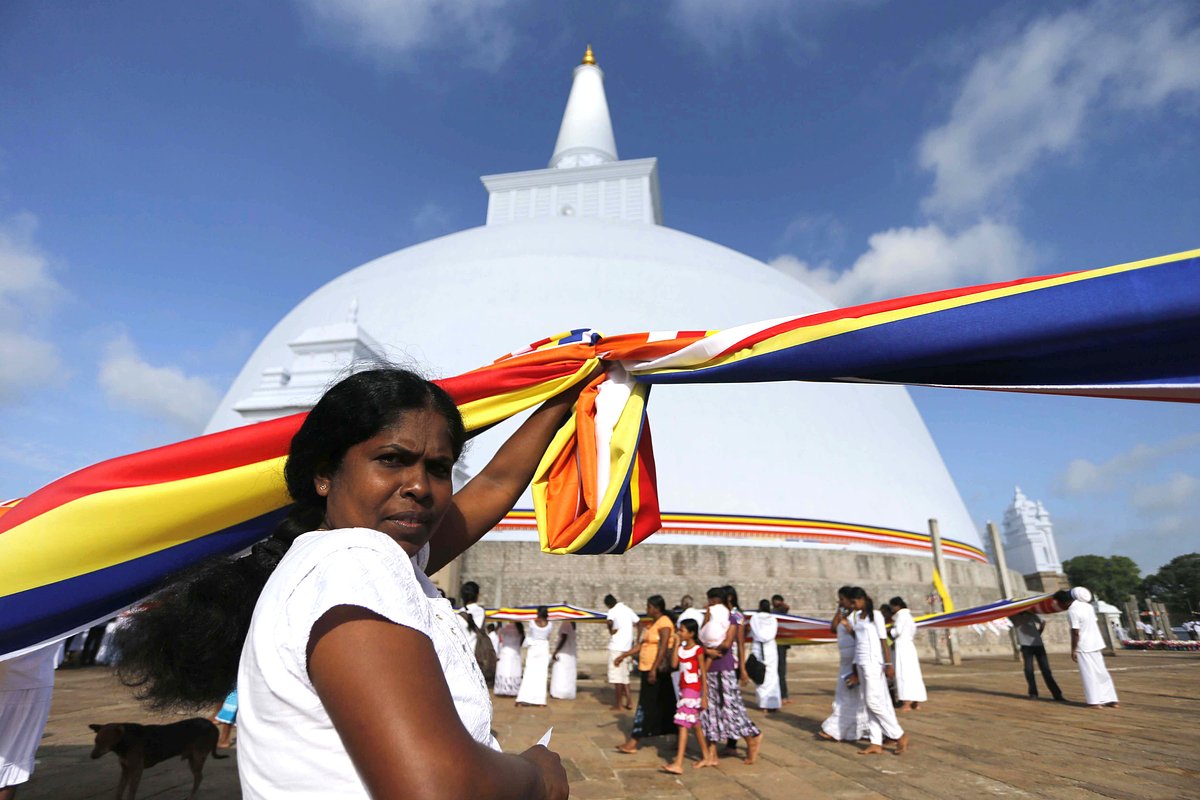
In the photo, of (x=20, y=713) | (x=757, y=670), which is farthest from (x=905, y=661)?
(x=20, y=713)

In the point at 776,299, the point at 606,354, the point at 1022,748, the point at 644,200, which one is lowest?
the point at 1022,748

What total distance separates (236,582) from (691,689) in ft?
14.9

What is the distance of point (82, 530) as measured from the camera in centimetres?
170

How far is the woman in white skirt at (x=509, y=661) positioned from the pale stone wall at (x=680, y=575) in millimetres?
1056

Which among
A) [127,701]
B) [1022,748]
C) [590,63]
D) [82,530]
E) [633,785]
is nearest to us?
[82,530]

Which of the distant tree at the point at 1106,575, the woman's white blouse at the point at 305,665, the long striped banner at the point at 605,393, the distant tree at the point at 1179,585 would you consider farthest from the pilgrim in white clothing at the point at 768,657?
the distant tree at the point at 1106,575

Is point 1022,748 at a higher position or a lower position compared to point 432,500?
lower

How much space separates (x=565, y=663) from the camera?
8.05 meters

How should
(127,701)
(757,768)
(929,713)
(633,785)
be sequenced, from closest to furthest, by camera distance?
(633,785) < (757,768) < (929,713) < (127,701)

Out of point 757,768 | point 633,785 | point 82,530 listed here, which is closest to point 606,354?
point 82,530

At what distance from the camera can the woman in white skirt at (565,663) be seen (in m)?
8.05

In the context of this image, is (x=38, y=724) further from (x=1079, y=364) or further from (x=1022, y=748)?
(x=1022, y=748)

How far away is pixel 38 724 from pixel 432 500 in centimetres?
314

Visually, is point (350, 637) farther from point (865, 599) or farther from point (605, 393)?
point (865, 599)
